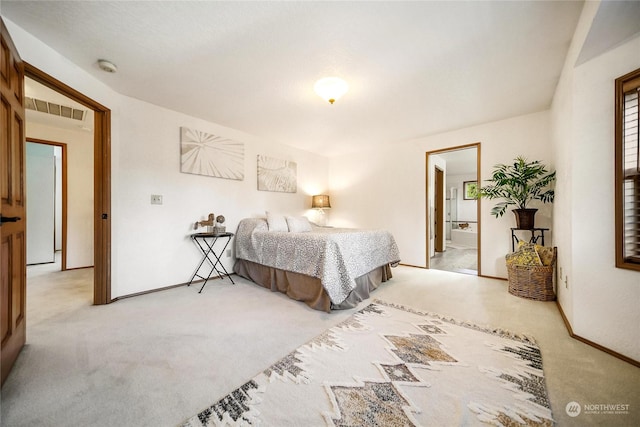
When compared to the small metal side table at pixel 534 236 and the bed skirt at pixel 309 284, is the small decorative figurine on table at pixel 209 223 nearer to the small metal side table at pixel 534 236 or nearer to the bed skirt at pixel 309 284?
the bed skirt at pixel 309 284

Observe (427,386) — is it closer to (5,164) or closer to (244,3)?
(244,3)

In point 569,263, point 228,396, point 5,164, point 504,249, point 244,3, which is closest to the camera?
point 228,396

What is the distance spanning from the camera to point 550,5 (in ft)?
5.03

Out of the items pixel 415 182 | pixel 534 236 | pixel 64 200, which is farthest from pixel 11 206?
pixel 534 236

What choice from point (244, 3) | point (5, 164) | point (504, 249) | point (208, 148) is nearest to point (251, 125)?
point (208, 148)

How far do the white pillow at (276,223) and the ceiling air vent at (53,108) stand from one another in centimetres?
307

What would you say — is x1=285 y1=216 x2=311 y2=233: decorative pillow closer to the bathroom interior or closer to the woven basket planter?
the woven basket planter

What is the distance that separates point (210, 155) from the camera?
11.5 feet

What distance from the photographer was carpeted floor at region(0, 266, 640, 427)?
3.85ft

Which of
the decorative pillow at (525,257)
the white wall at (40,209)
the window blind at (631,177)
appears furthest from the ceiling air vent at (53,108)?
the decorative pillow at (525,257)

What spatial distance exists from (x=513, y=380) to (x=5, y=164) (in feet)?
10.5

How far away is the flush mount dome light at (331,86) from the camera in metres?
2.31

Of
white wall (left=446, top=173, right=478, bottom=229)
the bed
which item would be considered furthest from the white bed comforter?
white wall (left=446, top=173, right=478, bottom=229)

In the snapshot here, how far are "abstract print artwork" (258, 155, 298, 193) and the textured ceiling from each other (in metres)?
1.17
